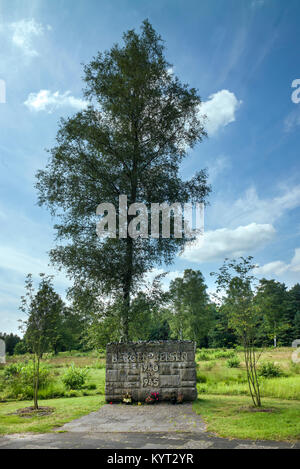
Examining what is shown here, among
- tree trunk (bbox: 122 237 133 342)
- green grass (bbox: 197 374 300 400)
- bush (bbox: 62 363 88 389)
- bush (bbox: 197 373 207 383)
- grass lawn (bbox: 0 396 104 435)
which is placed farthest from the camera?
bush (bbox: 197 373 207 383)

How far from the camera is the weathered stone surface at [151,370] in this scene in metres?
11.0

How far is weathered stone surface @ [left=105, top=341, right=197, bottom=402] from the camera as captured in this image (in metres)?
11.0

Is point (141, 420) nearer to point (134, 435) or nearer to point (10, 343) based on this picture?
point (134, 435)

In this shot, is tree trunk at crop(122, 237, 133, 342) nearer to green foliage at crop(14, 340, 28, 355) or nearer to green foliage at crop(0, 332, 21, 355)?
green foliage at crop(14, 340, 28, 355)

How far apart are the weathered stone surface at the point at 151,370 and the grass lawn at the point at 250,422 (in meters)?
1.24

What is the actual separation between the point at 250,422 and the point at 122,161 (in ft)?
32.5

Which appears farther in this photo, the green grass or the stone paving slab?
the green grass

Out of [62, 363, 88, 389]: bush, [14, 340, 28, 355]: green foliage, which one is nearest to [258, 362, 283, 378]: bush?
[62, 363, 88, 389]: bush

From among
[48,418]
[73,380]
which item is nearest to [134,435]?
[48,418]

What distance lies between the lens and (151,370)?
1130 centimetres

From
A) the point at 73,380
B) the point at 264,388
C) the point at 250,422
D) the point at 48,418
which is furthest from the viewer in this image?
the point at 73,380

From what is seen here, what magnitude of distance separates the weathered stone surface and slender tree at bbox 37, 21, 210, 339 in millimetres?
1021

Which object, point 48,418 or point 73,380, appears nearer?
point 48,418

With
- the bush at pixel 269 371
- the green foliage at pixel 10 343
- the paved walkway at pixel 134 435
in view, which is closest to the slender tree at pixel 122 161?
the paved walkway at pixel 134 435
